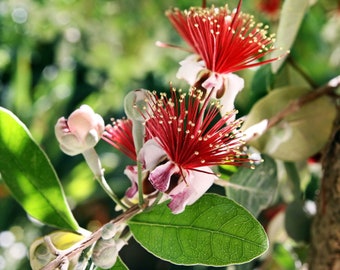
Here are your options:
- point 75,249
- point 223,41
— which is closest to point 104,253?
point 75,249

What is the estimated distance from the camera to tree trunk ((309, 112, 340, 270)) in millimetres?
720

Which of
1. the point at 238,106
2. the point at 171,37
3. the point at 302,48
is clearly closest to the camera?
the point at 238,106

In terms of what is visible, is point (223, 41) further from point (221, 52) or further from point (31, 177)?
point (31, 177)

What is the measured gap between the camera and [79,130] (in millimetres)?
570

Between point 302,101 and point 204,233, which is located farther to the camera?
point 302,101

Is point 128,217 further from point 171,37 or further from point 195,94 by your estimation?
point 171,37

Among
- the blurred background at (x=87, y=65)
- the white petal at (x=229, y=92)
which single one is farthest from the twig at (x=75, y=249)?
the blurred background at (x=87, y=65)

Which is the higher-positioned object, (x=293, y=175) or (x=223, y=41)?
(x=223, y=41)

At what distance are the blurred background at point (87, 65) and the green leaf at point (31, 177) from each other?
1.58 feet

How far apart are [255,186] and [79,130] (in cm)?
25

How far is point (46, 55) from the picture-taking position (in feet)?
6.62

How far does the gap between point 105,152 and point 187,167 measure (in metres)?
0.91

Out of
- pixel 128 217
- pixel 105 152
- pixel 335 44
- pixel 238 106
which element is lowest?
pixel 335 44

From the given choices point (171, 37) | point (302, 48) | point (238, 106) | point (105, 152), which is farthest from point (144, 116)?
point (171, 37)
